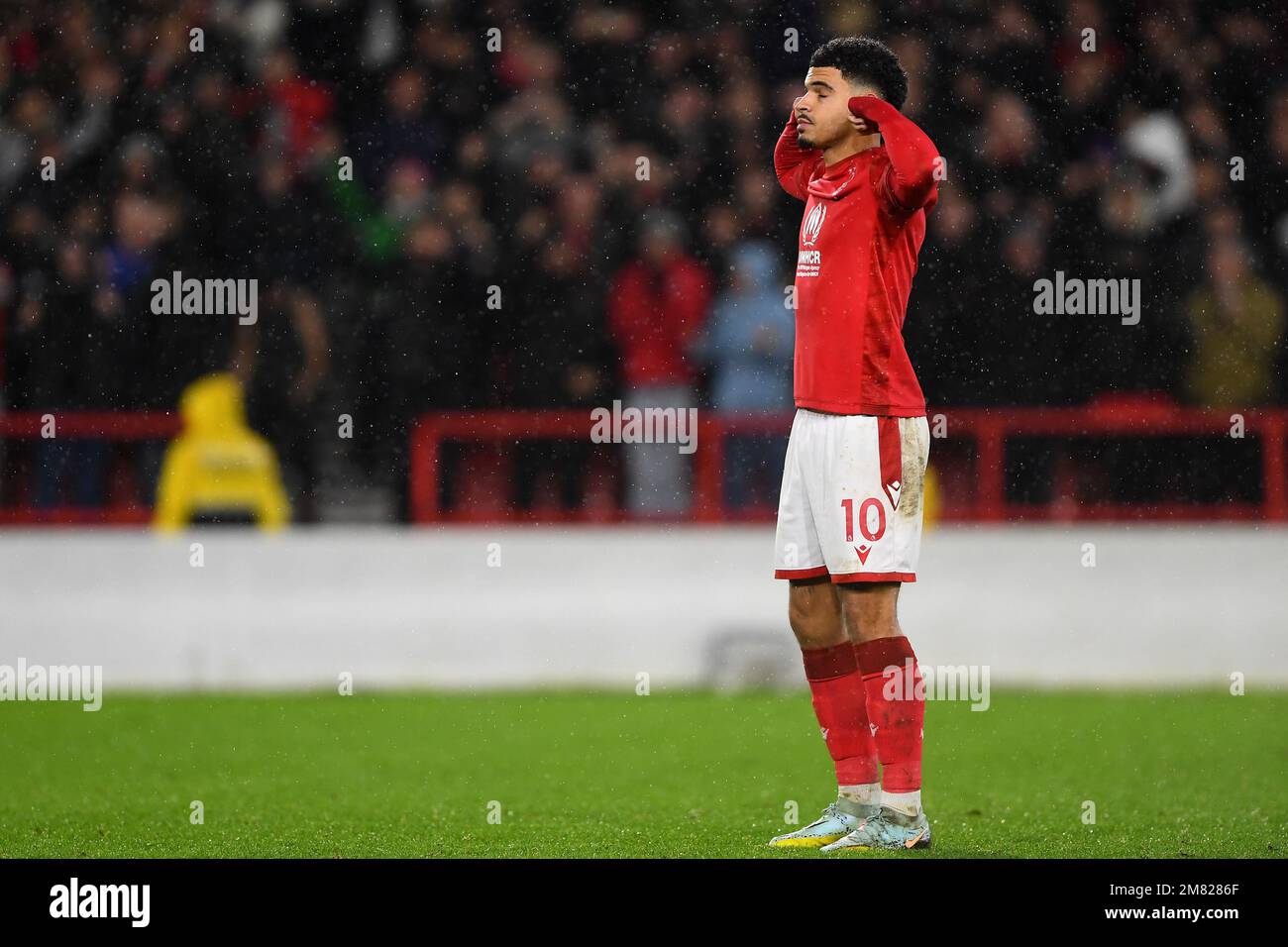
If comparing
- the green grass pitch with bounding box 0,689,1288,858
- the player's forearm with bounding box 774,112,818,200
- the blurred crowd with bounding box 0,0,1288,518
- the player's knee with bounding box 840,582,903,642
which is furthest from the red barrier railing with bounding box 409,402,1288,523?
the player's knee with bounding box 840,582,903,642

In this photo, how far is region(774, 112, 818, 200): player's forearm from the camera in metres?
6.10

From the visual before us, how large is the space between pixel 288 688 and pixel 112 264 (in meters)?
2.70

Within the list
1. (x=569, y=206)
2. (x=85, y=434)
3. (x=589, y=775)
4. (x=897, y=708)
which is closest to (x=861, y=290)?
(x=897, y=708)

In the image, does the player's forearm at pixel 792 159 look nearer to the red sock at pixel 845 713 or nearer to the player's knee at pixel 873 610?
the player's knee at pixel 873 610

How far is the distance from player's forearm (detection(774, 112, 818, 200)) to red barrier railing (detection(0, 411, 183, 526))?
5.56 meters

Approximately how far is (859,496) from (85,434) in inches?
252

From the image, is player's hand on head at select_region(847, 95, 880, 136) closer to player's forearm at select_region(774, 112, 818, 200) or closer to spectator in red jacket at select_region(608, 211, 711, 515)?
player's forearm at select_region(774, 112, 818, 200)

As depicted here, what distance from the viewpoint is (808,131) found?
19.0ft

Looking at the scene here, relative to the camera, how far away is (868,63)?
5.74m

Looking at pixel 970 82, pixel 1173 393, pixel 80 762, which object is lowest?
pixel 80 762

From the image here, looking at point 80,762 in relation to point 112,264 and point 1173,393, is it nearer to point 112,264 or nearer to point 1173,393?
point 112,264

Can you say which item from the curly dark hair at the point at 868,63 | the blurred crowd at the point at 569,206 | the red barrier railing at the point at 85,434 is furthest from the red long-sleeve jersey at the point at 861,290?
the red barrier railing at the point at 85,434
